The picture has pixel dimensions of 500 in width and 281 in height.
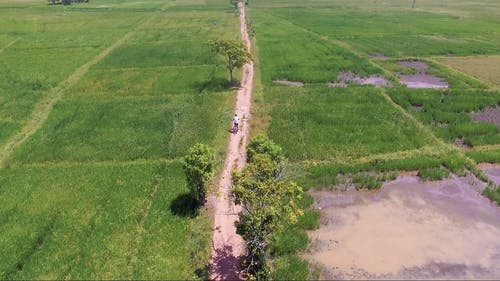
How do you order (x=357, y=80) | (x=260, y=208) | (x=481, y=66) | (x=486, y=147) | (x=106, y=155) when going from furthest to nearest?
(x=481, y=66) → (x=357, y=80) → (x=486, y=147) → (x=106, y=155) → (x=260, y=208)

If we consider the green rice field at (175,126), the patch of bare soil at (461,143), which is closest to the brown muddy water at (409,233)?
the green rice field at (175,126)

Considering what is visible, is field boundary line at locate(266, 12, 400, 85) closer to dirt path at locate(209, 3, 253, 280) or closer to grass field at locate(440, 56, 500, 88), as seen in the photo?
grass field at locate(440, 56, 500, 88)

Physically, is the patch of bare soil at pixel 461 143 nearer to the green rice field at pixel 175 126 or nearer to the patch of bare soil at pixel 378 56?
the green rice field at pixel 175 126

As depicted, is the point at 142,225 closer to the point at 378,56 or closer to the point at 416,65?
the point at 416,65

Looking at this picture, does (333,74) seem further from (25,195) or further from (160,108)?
(25,195)

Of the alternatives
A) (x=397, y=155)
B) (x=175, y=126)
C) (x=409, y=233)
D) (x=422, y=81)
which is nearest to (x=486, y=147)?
(x=397, y=155)

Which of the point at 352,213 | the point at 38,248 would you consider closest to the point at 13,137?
the point at 38,248
